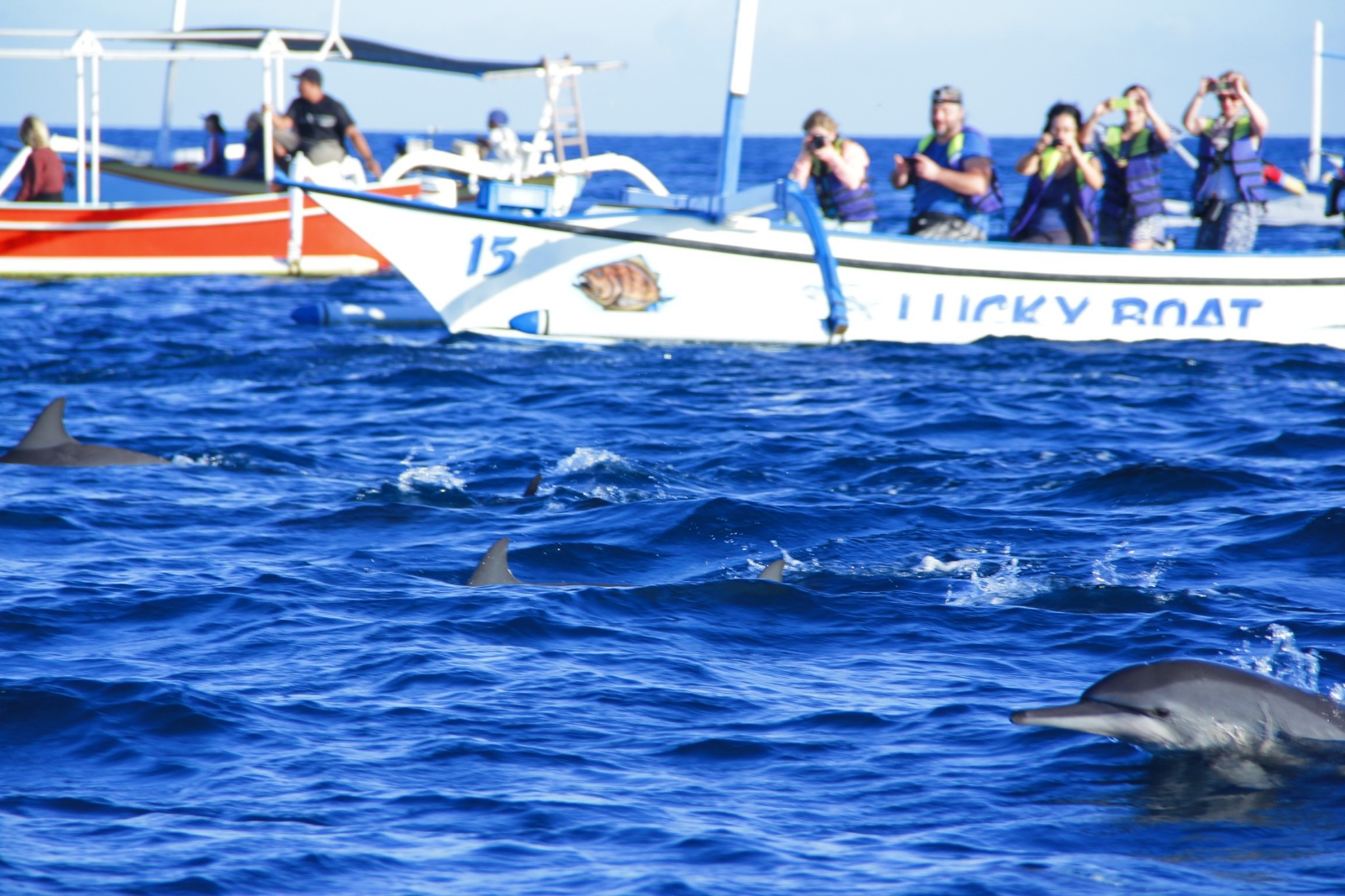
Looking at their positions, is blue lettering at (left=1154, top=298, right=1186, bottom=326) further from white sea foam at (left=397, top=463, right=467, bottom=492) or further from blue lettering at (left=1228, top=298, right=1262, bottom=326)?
white sea foam at (left=397, top=463, right=467, bottom=492)

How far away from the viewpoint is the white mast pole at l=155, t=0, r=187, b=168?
68.7 ft

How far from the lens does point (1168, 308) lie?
12.3 m

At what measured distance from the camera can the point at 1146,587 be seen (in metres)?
6.12

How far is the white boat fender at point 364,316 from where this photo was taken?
13.9m

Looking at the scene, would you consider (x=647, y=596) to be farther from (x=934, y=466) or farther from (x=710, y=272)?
(x=710, y=272)

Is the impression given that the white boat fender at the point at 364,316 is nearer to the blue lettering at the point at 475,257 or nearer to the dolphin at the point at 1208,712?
the blue lettering at the point at 475,257

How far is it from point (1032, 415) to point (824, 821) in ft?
21.0

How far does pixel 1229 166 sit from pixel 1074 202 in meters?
1.31

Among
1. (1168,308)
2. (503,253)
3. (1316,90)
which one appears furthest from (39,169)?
(1316,90)

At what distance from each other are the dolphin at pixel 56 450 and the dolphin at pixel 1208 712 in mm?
6192

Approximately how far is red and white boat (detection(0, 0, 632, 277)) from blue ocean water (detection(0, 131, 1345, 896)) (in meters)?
7.44

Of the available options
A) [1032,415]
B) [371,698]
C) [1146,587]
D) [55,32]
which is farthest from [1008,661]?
[55,32]

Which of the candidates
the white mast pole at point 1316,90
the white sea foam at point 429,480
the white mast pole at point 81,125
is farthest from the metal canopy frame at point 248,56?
the white mast pole at point 1316,90

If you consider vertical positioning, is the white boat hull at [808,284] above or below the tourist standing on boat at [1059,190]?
below
